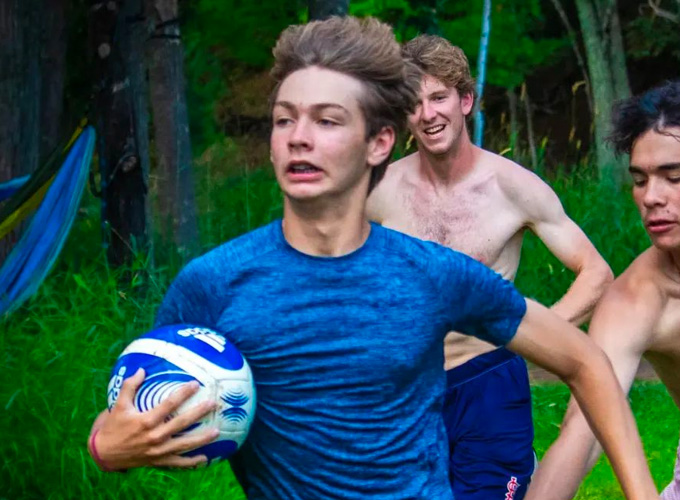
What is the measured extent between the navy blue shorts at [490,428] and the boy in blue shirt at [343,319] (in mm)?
1683

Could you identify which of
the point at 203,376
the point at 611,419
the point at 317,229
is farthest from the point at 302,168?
the point at 611,419

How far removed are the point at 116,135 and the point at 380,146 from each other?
6006 millimetres

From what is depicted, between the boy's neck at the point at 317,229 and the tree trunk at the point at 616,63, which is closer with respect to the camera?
the boy's neck at the point at 317,229

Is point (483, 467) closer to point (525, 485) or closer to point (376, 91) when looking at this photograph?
point (525, 485)

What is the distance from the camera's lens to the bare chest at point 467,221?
19.2 ft

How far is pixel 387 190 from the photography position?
19.9 feet

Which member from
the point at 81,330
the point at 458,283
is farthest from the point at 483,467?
the point at 81,330

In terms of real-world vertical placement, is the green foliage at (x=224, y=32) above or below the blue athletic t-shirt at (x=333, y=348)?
below

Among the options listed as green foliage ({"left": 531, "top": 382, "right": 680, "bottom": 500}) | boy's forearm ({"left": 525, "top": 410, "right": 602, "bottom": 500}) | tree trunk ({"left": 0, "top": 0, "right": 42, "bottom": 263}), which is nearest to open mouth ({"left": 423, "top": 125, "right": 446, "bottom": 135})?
boy's forearm ({"left": 525, "top": 410, "right": 602, "bottom": 500})

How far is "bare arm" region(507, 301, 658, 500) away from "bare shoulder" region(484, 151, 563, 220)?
7.80ft

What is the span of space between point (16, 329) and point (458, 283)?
Result: 4.47m

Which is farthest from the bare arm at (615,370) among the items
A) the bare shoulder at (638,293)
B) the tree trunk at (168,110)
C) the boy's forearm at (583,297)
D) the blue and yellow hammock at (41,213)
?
the tree trunk at (168,110)

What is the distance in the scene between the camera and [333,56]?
3.49 metres

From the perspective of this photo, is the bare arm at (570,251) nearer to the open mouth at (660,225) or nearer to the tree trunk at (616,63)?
the open mouth at (660,225)
